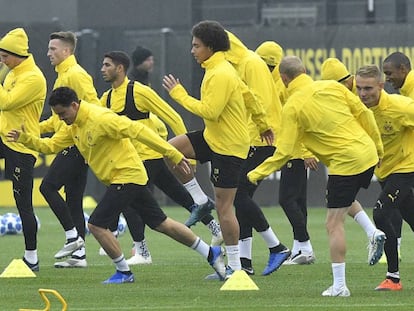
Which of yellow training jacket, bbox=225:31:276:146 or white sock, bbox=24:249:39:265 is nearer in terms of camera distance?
yellow training jacket, bbox=225:31:276:146

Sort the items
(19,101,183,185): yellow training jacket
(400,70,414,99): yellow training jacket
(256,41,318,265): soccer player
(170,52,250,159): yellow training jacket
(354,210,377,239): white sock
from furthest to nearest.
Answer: (256,41,318,265): soccer player, (354,210,377,239): white sock, (400,70,414,99): yellow training jacket, (170,52,250,159): yellow training jacket, (19,101,183,185): yellow training jacket

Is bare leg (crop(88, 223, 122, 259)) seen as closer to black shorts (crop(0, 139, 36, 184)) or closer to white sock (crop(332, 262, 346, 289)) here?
black shorts (crop(0, 139, 36, 184))

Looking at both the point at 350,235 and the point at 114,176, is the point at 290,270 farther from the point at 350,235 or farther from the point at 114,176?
the point at 350,235

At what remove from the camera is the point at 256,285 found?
12844 millimetres

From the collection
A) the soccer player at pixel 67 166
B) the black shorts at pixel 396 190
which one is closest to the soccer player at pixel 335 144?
the black shorts at pixel 396 190

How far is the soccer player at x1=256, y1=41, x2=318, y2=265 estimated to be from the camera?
1533cm

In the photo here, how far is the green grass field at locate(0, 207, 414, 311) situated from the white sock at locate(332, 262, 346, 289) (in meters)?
0.18

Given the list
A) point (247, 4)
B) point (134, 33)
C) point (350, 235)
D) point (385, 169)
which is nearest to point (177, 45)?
point (134, 33)

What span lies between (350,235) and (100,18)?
11.5 metres

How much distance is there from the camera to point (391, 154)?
12734 millimetres

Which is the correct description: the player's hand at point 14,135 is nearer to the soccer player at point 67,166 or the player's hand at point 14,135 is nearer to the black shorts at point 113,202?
the black shorts at point 113,202

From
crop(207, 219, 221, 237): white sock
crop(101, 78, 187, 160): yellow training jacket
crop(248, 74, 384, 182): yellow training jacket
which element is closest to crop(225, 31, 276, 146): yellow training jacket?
crop(101, 78, 187, 160): yellow training jacket

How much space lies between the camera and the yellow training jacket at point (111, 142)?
41.0 feet

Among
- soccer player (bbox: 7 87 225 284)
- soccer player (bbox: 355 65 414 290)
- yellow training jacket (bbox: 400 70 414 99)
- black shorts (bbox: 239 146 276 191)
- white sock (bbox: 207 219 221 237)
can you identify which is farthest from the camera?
white sock (bbox: 207 219 221 237)
